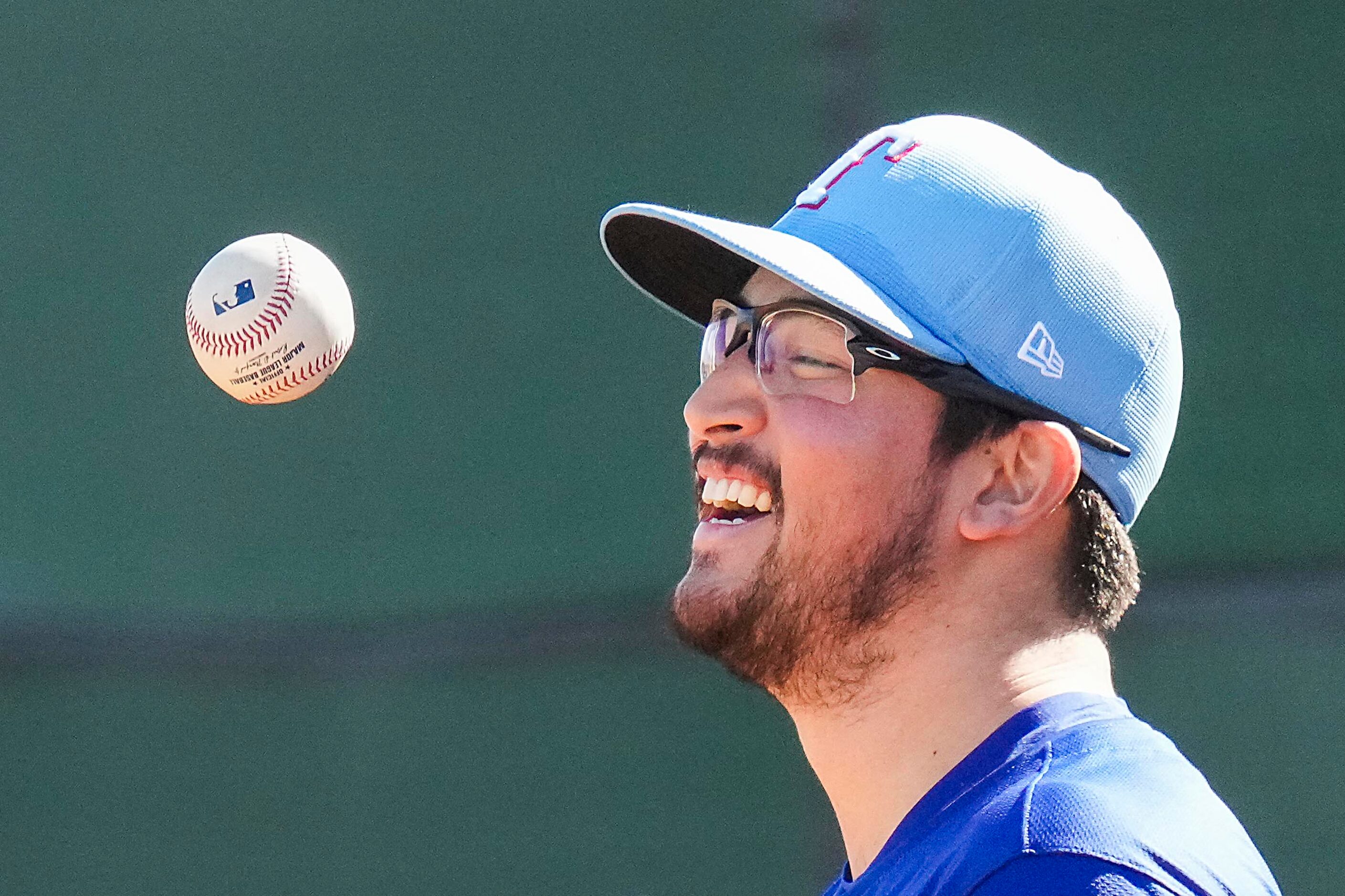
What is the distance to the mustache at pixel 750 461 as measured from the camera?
1795mm

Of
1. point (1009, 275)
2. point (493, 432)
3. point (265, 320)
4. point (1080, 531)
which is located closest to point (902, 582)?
point (1080, 531)

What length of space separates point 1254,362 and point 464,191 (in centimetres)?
202

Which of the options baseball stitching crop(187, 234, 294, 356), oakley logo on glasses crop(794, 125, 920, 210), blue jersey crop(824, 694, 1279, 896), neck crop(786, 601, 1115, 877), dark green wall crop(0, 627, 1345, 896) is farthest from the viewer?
dark green wall crop(0, 627, 1345, 896)

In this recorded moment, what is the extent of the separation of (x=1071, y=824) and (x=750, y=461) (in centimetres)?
67

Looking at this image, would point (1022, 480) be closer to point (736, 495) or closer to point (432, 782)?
point (736, 495)

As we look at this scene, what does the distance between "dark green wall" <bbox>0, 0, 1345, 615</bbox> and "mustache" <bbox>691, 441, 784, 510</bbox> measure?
184 centimetres

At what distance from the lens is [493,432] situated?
375cm

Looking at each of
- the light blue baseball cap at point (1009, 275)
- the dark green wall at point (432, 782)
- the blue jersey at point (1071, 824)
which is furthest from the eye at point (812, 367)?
the dark green wall at point (432, 782)

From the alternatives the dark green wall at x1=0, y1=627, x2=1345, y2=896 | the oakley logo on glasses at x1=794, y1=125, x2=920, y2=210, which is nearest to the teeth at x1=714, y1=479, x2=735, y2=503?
the oakley logo on glasses at x1=794, y1=125, x2=920, y2=210

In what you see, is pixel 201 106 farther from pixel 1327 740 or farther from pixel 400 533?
pixel 1327 740

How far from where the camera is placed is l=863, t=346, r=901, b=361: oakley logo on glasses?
1.75m

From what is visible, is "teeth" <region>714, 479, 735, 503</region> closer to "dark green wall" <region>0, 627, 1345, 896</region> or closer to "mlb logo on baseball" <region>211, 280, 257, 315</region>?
"mlb logo on baseball" <region>211, 280, 257, 315</region>

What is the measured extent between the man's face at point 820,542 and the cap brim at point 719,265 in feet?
0.32

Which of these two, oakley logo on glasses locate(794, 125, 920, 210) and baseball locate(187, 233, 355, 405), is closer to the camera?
oakley logo on glasses locate(794, 125, 920, 210)
